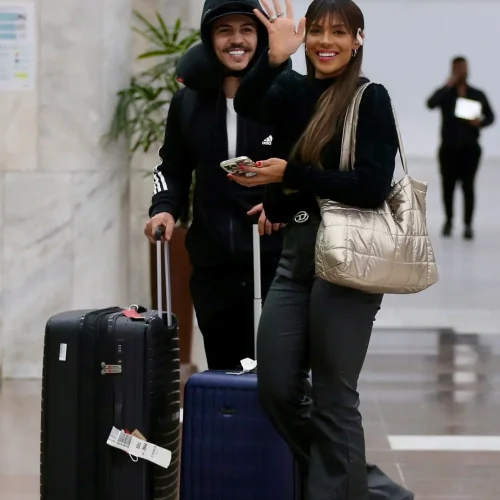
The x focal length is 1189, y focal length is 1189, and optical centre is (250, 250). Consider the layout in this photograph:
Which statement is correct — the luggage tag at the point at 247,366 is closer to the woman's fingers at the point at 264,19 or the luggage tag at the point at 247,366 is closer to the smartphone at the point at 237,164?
the smartphone at the point at 237,164

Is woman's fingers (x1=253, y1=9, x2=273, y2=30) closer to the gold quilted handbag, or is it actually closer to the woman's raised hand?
the woman's raised hand

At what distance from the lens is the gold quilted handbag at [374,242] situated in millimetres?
3012

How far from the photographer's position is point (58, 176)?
6.15 meters

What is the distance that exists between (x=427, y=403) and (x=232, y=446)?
8.49 feet

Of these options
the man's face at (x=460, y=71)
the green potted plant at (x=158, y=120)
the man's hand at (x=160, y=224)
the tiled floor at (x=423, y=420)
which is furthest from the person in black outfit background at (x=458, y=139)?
the man's hand at (x=160, y=224)

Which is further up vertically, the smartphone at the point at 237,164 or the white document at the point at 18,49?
the white document at the point at 18,49

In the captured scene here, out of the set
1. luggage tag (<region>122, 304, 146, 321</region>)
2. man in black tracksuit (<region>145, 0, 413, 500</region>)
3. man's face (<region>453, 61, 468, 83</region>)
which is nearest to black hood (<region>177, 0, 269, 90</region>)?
man in black tracksuit (<region>145, 0, 413, 500</region>)

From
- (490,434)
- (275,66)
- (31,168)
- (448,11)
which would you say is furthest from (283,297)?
(448,11)

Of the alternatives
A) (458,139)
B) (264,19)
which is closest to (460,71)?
(458,139)

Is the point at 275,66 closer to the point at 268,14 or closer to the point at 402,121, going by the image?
the point at 268,14

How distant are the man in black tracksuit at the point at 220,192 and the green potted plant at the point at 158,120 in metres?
2.46

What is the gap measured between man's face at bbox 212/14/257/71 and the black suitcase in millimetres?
700

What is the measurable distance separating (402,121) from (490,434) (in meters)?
17.9

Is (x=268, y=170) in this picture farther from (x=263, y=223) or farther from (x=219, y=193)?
(x=219, y=193)
